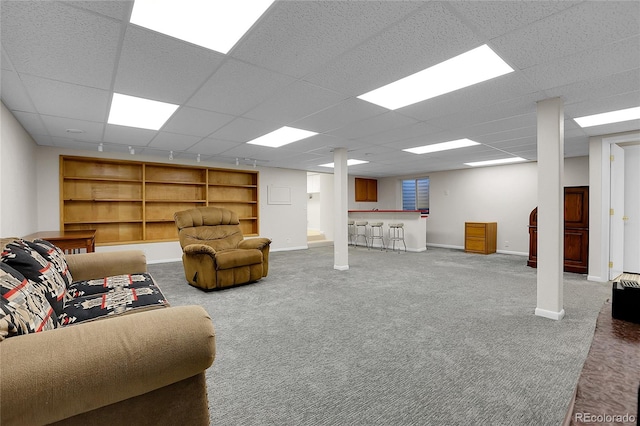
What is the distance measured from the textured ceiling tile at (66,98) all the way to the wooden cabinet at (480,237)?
788 cm

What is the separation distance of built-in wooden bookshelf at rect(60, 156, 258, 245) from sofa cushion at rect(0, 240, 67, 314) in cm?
466

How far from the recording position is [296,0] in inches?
64.4

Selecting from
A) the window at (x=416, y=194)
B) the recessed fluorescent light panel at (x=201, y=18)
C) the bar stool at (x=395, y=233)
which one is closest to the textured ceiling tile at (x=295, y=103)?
the recessed fluorescent light panel at (x=201, y=18)

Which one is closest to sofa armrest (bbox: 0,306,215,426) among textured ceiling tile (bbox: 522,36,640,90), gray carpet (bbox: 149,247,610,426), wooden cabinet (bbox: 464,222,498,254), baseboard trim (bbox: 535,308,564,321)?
gray carpet (bbox: 149,247,610,426)

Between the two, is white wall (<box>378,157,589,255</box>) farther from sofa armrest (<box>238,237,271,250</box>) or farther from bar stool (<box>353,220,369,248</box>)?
sofa armrest (<box>238,237,271,250</box>)

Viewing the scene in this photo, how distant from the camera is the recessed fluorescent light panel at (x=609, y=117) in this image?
11.4ft

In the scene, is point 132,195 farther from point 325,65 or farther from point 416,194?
point 416,194

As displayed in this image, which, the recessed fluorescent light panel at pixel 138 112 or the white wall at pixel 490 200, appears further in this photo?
the white wall at pixel 490 200

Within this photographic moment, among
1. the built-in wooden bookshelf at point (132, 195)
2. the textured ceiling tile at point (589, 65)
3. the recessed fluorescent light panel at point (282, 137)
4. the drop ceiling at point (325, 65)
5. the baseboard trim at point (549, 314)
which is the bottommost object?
the baseboard trim at point (549, 314)

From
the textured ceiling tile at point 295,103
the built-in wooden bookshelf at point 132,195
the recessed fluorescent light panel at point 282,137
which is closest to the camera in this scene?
the textured ceiling tile at point 295,103

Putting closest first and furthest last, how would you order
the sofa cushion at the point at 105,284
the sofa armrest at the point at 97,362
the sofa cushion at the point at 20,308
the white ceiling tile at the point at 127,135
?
the sofa armrest at the point at 97,362
the sofa cushion at the point at 20,308
the sofa cushion at the point at 105,284
the white ceiling tile at the point at 127,135

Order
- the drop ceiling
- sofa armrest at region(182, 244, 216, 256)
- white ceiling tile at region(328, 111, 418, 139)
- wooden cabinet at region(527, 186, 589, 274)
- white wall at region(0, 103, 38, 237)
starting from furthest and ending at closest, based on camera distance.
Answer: wooden cabinet at region(527, 186, 589, 274) → sofa armrest at region(182, 244, 216, 256) → white ceiling tile at region(328, 111, 418, 139) → white wall at region(0, 103, 38, 237) → the drop ceiling

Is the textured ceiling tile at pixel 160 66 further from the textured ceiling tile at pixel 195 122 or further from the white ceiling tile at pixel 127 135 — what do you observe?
the white ceiling tile at pixel 127 135

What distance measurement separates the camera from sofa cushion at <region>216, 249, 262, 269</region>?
4.10m
